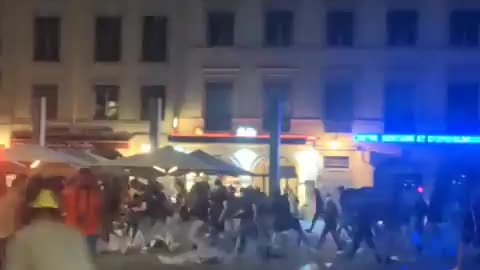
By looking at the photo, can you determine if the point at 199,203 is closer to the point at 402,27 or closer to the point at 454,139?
the point at 454,139

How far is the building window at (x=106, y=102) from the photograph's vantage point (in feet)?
147

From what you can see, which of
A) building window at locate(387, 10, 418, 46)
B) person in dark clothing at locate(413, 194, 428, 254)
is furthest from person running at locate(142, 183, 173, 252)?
building window at locate(387, 10, 418, 46)

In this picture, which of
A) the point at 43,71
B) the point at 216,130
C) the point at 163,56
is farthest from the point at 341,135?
the point at 43,71

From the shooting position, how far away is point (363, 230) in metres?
23.0

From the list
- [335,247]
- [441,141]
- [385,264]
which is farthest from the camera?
[441,141]

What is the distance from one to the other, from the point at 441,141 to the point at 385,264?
21.9 metres

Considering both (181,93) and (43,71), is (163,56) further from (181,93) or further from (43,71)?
(43,71)

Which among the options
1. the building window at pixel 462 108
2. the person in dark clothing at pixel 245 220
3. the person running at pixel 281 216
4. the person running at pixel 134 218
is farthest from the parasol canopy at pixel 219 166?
the building window at pixel 462 108

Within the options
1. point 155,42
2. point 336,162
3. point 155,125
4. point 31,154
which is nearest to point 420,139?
point 336,162

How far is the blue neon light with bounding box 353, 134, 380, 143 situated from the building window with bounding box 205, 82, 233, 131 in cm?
517

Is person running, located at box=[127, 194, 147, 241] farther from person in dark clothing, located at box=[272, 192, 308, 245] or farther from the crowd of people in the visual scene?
person in dark clothing, located at box=[272, 192, 308, 245]

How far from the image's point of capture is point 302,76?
43688 mm

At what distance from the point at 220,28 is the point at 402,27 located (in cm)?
740

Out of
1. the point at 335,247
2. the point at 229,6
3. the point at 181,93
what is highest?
the point at 229,6
